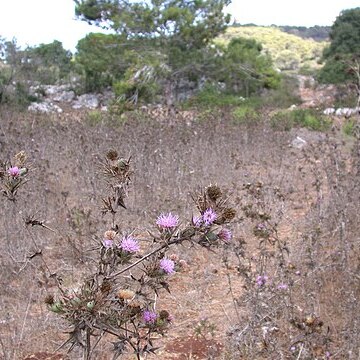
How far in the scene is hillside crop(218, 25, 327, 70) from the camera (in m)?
45.5

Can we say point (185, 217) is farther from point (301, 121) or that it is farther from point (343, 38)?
point (343, 38)

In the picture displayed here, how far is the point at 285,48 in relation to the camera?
1992 inches

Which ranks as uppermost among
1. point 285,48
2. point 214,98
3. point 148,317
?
point 148,317

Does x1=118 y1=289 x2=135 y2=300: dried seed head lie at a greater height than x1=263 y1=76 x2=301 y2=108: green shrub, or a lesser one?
greater

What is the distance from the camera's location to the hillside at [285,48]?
45469 mm

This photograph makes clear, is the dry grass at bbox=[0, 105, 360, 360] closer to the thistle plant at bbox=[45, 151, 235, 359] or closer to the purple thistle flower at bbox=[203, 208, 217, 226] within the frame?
the thistle plant at bbox=[45, 151, 235, 359]

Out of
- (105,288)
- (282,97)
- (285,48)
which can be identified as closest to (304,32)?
(285,48)

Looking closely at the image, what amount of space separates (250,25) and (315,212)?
6268 centimetres

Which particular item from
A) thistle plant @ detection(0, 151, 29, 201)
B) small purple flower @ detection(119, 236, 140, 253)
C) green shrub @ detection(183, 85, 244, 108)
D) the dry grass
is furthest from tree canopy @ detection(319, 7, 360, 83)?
small purple flower @ detection(119, 236, 140, 253)

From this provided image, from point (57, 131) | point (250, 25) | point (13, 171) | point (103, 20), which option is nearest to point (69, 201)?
point (57, 131)

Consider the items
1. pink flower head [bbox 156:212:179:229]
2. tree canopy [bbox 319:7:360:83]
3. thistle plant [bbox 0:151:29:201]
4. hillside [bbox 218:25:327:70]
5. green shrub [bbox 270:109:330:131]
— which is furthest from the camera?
hillside [bbox 218:25:327:70]

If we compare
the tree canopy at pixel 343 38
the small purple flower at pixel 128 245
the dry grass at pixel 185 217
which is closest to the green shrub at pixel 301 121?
the dry grass at pixel 185 217

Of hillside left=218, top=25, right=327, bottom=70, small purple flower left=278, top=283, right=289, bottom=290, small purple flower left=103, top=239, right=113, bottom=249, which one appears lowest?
hillside left=218, top=25, right=327, bottom=70

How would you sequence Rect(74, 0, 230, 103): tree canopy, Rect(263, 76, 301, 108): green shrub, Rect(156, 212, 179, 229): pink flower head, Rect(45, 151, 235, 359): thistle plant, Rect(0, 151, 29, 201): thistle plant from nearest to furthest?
Rect(45, 151, 235, 359): thistle plant < Rect(156, 212, 179, 229): pink flower head < Rect(0, 151, 29, 201): thistle plant < Rect(74, 0, 230, 103): tree canopy < Rect(263, 76, 301, 108): green shrub
